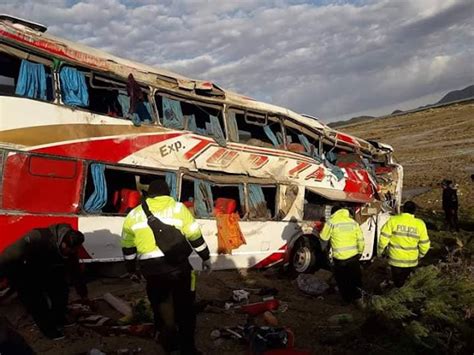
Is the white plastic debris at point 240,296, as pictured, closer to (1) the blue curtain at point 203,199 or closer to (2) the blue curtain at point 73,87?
(1) the blue curtain at point 203,199

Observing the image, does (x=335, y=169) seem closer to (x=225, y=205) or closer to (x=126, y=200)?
(x=225, y=205)

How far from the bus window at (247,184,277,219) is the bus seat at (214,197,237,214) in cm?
50

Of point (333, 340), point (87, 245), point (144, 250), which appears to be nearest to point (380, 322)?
point (333, 340)

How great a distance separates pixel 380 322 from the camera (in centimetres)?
533

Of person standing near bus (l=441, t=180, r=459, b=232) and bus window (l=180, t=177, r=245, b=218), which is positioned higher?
bus window (l=180, t=177, r=245, b=218)

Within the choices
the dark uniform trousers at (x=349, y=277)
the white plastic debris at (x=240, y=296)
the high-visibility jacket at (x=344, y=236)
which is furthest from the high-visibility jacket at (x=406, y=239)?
the white plastic debris at (x=240, y=296)

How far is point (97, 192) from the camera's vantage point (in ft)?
22.9

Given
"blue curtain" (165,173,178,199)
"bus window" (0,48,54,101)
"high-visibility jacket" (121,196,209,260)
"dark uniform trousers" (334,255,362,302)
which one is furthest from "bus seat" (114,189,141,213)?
"dark uniform trousers" (334,255,362,302)

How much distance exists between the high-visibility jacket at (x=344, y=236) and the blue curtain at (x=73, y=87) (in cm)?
406

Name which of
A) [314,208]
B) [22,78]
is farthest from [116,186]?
[314,208]

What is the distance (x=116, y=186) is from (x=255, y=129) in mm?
2901

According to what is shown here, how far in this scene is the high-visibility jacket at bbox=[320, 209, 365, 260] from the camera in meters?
7.54

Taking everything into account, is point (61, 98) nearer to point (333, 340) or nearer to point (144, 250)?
point (144, 250)

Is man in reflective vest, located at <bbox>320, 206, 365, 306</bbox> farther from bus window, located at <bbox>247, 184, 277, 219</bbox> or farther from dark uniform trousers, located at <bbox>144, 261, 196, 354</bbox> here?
dark uniform trousers, located at <bbox>144, 261, 196, 354</bbox>
